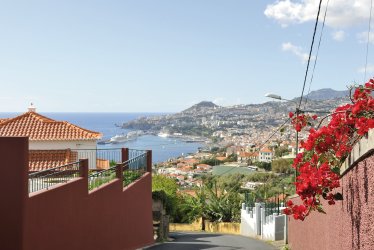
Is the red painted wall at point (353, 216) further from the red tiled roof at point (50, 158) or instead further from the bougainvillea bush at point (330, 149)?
the red tiled roof at point (50, 158)

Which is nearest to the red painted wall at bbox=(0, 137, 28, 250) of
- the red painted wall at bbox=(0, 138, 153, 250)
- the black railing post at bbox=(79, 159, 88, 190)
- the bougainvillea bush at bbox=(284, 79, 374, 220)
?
the red painted wall at bbox=(0, 138, 153, 250)

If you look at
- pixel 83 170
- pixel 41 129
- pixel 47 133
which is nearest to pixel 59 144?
pixel 47 133

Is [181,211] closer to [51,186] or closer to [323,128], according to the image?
[51,186]

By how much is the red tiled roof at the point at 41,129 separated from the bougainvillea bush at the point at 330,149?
19371 mm

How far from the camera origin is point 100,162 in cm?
2470

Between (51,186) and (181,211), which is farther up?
(51,186)

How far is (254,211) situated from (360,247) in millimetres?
20157

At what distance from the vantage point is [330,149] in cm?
746

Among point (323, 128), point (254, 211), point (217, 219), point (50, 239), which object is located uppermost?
point (323, 128)

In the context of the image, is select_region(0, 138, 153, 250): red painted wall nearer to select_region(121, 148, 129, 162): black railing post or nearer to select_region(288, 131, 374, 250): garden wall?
select_region(121, 148, 129, 162): black railing post

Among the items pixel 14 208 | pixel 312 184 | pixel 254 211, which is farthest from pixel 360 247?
pixel 254 211

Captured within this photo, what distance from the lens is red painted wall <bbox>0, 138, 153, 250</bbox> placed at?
866cm

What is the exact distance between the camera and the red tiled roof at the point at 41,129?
24992 millimetres

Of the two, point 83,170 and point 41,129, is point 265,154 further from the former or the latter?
point 83,170
